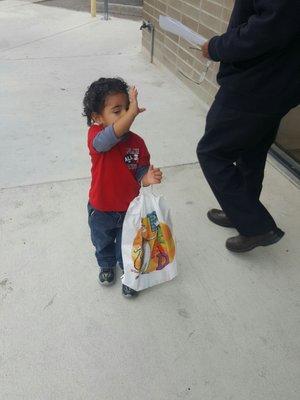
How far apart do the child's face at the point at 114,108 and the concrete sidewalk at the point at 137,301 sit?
2.75 ft

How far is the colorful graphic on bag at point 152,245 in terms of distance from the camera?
1708 mm

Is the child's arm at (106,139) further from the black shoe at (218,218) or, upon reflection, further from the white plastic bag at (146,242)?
the black shoe at (218,218)

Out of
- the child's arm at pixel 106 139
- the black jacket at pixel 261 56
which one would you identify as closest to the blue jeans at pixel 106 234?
the child's arm at pixel 106 139

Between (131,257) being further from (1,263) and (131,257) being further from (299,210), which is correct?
(299,210)

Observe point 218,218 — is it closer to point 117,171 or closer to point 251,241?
point 251,241

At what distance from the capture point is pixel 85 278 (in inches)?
77.9

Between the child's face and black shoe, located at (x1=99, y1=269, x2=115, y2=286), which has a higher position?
the child's face

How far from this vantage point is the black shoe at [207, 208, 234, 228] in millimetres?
2350

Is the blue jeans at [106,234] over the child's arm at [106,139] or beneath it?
beneath

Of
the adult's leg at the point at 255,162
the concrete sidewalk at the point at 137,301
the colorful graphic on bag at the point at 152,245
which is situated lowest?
the concrete sidewalk at the point at 137,301

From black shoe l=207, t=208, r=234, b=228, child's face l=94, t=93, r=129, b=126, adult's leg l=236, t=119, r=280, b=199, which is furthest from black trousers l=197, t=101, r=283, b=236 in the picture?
child's face l=94, t=93, r=129, b=126

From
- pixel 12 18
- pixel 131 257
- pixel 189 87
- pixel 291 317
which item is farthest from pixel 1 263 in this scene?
pixel 12 18

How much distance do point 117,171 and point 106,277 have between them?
1.88ft

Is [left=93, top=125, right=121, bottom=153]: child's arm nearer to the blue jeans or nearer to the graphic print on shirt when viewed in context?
the graphic print on shirt
